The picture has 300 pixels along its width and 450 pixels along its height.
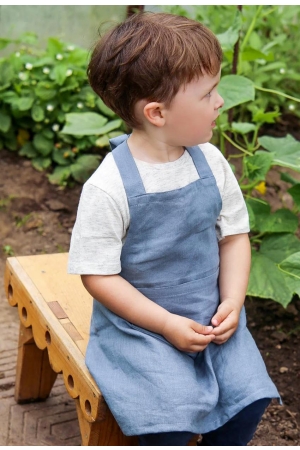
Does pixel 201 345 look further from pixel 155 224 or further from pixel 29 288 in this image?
pixel 29 288

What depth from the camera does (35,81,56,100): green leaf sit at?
416cm

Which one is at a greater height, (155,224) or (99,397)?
(155,224)

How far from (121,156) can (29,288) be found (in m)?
0.68

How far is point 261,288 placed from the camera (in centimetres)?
282

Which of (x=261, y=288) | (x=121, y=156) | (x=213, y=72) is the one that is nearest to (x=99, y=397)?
(x=121, y=156)

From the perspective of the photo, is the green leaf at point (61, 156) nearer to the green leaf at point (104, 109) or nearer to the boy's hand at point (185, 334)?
the green leaf at point (104, 109)

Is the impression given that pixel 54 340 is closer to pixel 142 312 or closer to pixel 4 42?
pixel 142 312

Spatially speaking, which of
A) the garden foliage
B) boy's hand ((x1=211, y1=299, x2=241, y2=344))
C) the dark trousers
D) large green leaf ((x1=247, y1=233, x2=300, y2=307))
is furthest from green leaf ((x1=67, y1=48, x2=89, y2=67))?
the dark trousers

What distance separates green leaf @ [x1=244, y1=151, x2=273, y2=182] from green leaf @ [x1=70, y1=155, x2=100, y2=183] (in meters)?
1.46

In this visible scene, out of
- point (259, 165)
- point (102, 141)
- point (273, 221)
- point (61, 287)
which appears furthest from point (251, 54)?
point (61, 287)

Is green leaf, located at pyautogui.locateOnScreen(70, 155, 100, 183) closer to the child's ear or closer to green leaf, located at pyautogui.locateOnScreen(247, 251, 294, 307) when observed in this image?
green leaf, located at pyautogui.locateOnScreen(247, 251, 294, 307)

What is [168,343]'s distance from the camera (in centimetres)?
196

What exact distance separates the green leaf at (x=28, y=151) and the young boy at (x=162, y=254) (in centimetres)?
234

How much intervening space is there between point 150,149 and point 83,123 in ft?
5.47
